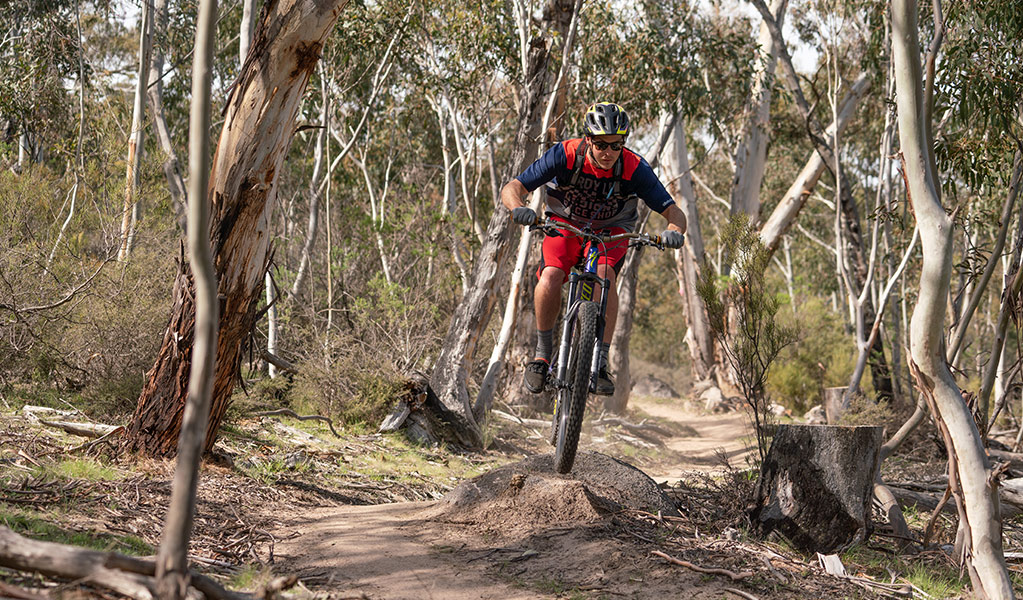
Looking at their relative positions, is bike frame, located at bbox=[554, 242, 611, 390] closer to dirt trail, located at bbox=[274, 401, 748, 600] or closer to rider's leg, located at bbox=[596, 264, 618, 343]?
rider's leg, located at bbox=[596, 264, 618, 343]

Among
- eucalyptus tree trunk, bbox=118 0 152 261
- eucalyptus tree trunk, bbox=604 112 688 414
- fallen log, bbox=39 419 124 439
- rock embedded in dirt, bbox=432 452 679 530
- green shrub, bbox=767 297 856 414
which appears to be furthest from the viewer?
green shrub, bbox=767 297 856 414

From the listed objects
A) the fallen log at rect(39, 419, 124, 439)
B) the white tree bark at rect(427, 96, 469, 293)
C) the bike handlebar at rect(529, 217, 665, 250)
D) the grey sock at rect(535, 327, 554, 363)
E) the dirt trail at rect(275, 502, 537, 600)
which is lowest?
the dirt trail at rect(275, 502, 537, 600)

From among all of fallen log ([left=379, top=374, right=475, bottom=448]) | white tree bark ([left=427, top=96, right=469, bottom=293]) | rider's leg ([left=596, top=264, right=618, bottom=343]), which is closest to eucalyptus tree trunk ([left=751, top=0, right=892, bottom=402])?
white tree bark ([left=427, top=96, right=469, bottom=293])

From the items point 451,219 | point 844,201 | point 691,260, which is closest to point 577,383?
point 844,201

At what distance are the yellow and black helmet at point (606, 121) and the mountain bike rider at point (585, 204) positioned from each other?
0.08 meters

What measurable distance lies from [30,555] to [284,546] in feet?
5.99

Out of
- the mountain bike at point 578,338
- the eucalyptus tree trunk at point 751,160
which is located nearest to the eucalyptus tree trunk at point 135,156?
the mountain bike at point 578,338

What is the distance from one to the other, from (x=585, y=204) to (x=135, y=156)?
6603 millimetres

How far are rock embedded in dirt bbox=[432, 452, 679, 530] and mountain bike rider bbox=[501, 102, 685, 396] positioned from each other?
20.7 inches

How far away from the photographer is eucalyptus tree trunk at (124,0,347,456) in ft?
16.1

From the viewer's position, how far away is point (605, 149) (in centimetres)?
491

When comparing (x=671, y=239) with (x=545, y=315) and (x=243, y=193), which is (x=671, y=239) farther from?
(x=243, y=193)

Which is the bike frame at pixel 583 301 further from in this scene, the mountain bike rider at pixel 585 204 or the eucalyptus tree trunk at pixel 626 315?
the eucalyptus tree trunk at pixel 626 315

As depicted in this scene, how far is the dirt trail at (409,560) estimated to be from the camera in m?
3.45
